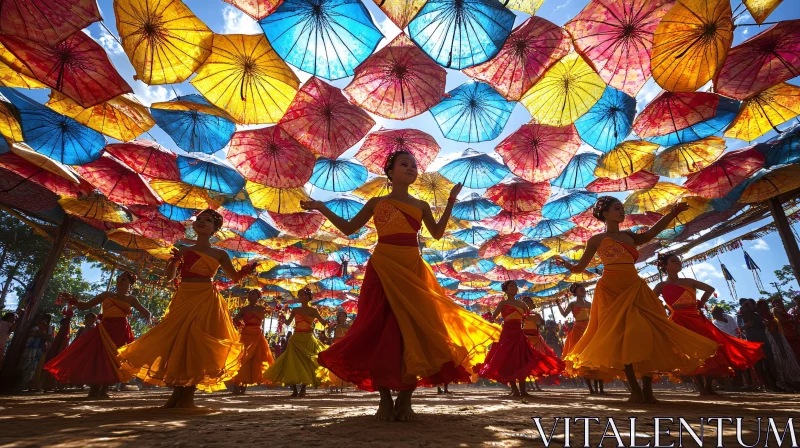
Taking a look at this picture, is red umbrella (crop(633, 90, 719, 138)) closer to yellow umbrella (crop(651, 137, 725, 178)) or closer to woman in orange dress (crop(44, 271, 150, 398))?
yellow umbrella (crop(651, 137, 725, 178))

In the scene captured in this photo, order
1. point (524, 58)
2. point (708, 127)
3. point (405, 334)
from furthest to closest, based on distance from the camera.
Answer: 1. point (708, 127)
2. point (524, 58)
3. point (405, 334)

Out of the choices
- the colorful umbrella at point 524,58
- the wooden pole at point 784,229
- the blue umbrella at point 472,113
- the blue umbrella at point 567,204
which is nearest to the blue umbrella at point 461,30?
the colorful umbrella at point 524,58

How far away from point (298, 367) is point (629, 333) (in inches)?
240

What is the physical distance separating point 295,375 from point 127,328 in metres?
3.23

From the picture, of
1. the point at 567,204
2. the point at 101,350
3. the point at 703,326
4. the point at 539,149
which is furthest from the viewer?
the point at 567,204

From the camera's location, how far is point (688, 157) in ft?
24.8

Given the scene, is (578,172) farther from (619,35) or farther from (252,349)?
(252,349)

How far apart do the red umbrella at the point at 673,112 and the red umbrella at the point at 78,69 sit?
8260mm

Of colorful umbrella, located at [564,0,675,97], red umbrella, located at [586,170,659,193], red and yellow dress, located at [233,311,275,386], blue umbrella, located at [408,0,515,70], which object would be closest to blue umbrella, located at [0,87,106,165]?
red and yellow dress, located at [233,311,275,386]

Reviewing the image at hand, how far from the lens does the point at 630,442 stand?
1875mm

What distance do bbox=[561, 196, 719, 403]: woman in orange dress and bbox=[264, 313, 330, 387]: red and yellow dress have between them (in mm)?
5087

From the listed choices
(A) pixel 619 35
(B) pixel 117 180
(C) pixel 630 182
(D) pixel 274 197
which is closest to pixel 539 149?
(A) pixel 619 35

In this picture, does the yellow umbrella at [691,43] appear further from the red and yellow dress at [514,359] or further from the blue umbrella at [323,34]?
the red and yellow dress at [514,359]

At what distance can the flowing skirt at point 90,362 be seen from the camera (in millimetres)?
5941
